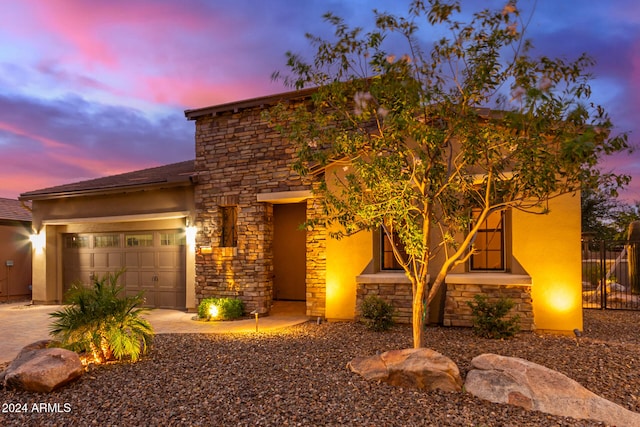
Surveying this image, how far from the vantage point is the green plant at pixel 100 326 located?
5.93m

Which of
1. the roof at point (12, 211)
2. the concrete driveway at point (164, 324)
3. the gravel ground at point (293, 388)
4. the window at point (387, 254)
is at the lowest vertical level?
the concrete driveway at point (164, 324)

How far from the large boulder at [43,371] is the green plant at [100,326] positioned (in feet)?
1.78

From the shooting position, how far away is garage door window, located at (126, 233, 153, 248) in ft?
41.2

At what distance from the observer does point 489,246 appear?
9141mm

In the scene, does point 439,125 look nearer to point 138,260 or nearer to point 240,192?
point 240,192

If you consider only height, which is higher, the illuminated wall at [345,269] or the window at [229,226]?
the window at [229,226]

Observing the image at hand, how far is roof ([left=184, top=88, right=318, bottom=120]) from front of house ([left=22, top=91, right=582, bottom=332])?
0.03 meters

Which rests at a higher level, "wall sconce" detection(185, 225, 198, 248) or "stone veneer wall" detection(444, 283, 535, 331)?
"wall sconce" detection(185, 225, 198, 248)

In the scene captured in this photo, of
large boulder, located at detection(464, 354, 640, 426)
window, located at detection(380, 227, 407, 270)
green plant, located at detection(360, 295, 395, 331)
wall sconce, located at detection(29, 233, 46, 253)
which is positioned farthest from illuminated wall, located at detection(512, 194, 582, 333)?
wall sconce, located at detection(29, 233, 46, 253)

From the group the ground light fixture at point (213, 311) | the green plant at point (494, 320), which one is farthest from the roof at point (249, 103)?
the green plant at point (494, 320)

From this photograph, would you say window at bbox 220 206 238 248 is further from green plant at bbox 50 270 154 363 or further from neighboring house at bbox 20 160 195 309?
green plant at bbox 50 270 154 363

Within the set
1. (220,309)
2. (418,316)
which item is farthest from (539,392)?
(220,309)

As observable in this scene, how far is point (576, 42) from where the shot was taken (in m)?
5.50

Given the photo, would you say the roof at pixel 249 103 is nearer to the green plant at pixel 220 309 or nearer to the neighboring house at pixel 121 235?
the neighboring house at pixel 121 235
